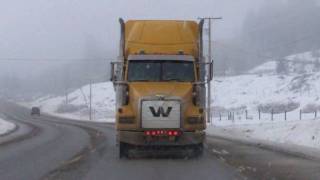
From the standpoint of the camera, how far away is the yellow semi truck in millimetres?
21438

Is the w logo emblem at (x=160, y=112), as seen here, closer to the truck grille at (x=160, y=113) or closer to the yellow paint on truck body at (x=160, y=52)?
the truck grille at (x=160, y=113)

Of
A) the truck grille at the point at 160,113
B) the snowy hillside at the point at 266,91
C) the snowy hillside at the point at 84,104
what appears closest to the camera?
the truck grille at the point at 160,113

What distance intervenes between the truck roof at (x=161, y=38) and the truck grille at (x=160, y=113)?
237 cm

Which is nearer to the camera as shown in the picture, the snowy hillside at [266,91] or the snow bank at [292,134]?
the snow bank at [292,134]

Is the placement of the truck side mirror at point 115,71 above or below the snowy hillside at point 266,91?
below

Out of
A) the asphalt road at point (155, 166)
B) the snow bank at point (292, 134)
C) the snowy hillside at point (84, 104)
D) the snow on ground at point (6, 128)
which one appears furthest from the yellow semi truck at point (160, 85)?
the snowy hillside at point (84, 104)

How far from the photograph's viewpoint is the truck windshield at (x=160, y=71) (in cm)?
2227

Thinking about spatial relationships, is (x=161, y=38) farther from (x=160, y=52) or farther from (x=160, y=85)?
(x=160, y=85)

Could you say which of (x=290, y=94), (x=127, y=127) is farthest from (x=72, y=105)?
(x=127, y=127)

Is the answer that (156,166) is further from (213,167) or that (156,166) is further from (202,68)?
(202,68)

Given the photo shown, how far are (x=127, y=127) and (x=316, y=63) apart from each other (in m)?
168

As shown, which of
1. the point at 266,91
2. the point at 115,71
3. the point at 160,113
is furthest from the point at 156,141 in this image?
the point at 266,91

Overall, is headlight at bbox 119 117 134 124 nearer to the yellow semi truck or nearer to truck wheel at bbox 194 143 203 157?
the yellow semi truck

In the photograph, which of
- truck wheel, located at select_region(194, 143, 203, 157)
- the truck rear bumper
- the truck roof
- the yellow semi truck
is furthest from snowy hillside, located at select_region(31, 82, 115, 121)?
the truck rear bumper
